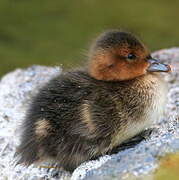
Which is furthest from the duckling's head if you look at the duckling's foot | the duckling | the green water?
the green water

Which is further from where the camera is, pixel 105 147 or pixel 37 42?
pixel 37 42

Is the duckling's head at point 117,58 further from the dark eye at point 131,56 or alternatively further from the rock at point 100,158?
the rock at point 100,158

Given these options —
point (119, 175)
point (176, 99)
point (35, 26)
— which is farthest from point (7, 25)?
point (119, 175)

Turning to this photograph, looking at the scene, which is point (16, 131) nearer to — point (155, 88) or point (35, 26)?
point (155, 88)

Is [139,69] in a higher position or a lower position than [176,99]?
higher

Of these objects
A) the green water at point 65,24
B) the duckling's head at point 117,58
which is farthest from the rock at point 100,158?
the green water at point 65,24

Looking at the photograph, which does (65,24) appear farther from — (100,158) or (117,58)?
(100,158)

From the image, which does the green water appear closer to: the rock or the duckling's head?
the rock
